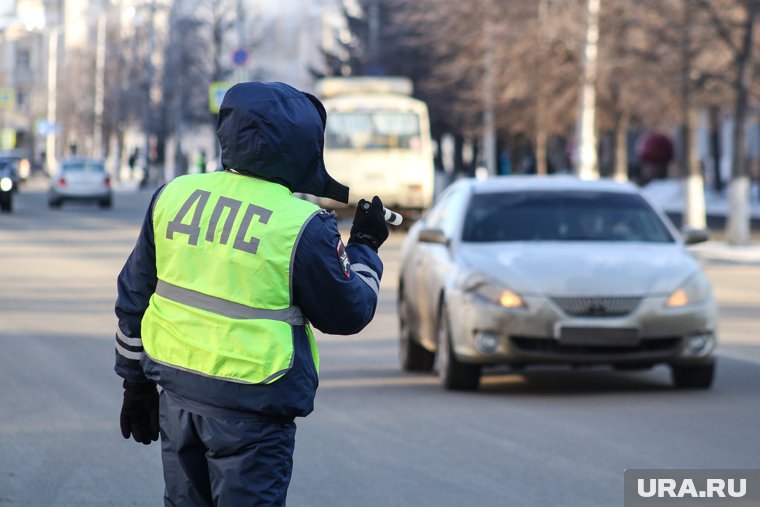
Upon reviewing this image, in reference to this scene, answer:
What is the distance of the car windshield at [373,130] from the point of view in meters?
40.8

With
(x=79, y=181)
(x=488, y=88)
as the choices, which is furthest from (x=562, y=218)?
(x=488, y=88)

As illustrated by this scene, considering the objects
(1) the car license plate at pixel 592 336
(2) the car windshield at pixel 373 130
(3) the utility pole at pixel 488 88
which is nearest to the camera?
(1) the car license plate at pixel 592 336

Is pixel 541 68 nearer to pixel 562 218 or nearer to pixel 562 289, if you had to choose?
pixel 562 218

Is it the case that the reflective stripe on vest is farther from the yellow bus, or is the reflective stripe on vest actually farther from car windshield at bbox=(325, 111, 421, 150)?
car windshield at bbox=(325, 111, 421, 150)

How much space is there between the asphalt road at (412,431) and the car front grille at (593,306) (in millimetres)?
556

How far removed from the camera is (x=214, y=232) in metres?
4.63

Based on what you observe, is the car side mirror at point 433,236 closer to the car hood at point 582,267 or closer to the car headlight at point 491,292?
the car hood at point 582,267

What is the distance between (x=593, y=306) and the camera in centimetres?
1133

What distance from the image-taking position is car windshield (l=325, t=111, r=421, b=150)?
40.8 meters

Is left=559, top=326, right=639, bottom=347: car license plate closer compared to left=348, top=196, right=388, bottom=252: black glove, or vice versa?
left=348, top=196, right=388, bottom=252: black glove

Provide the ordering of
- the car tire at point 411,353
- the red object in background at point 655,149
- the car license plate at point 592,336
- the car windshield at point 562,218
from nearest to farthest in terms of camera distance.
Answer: the car license plate at point 592,336 → the car windshield at point 562,218 → the car tire at point 411,353 → the red object in background at point 655,149

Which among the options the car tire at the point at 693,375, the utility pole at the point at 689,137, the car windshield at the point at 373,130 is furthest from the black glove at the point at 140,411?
the car windshield at the point at 373,130

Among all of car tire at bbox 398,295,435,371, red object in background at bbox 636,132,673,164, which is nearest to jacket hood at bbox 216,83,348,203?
car tire at bbox 398,295,435,371

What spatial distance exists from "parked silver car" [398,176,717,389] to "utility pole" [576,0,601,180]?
27893 millimetres
